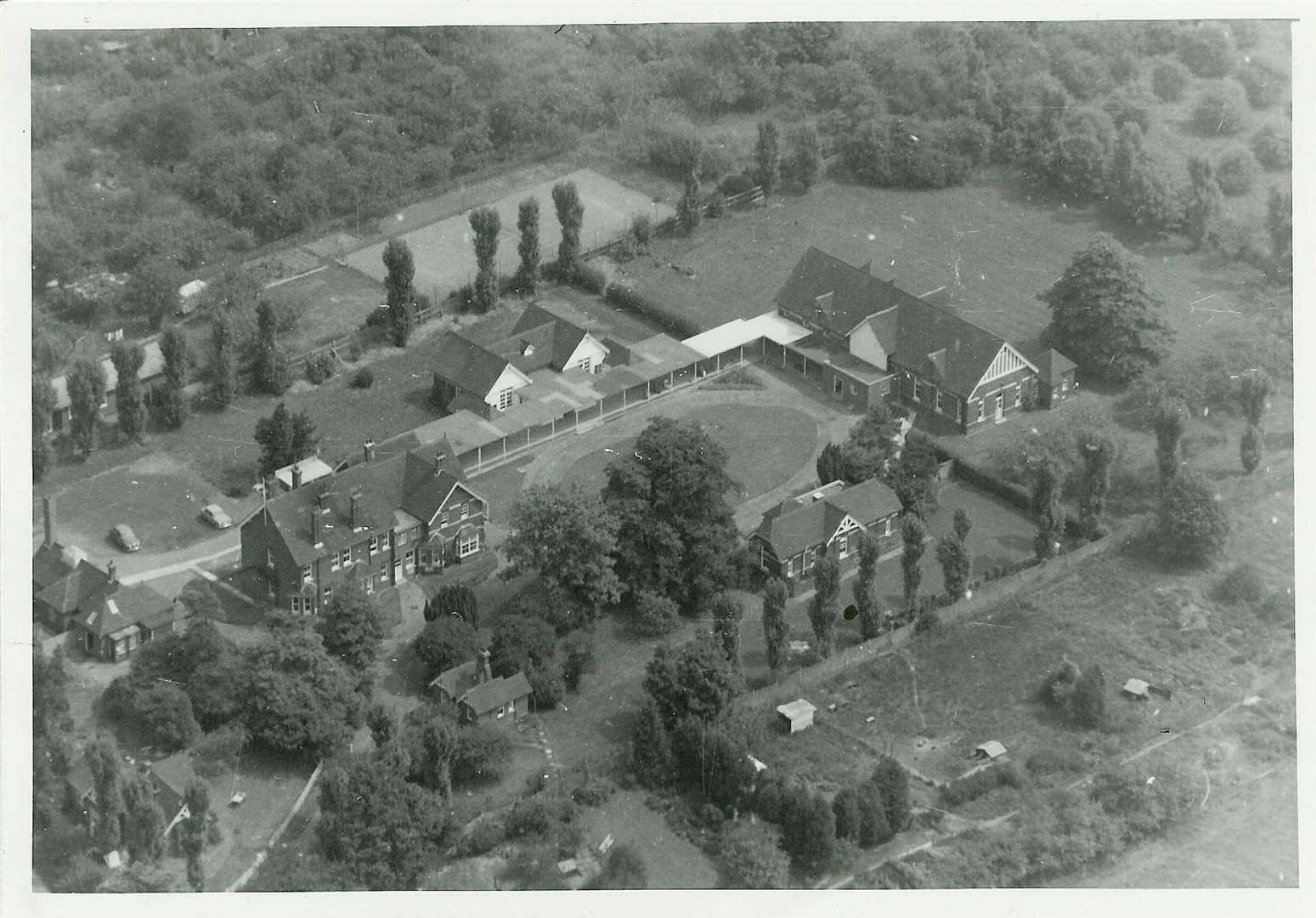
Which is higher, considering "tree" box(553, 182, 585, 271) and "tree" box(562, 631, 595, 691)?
"tree" box(553, 182, 585, 271)

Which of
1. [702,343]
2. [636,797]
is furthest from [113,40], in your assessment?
[636,797]

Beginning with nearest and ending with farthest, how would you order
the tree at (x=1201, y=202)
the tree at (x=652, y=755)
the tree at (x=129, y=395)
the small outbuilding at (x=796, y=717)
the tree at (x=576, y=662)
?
the tree at (x=652, y=755) < the small outbuilding at (x=796, y=717) < the tree at (x=576, y=662) < the tree at (x=129, y=395) < the tree at (x=1201, y=202)

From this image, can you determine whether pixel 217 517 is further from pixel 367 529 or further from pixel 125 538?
pixel 367 529

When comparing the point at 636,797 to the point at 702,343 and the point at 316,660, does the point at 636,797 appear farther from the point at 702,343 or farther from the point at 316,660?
the point at 702,343

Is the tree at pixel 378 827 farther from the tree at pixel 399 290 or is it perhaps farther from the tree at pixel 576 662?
the tree at pixel 399 290

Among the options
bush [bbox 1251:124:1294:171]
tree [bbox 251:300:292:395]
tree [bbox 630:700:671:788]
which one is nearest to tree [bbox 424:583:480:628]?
tree [bbox 630:700:671:788]

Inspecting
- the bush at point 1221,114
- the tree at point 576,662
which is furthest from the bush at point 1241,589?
the bush at point 1221,114

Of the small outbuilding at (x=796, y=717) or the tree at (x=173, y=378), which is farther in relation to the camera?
the tree at (x=173, y=378)

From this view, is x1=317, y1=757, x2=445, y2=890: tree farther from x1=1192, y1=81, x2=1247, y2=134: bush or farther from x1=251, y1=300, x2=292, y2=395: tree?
x1=1192, y1=81, x2=1247, y2=134: bush
